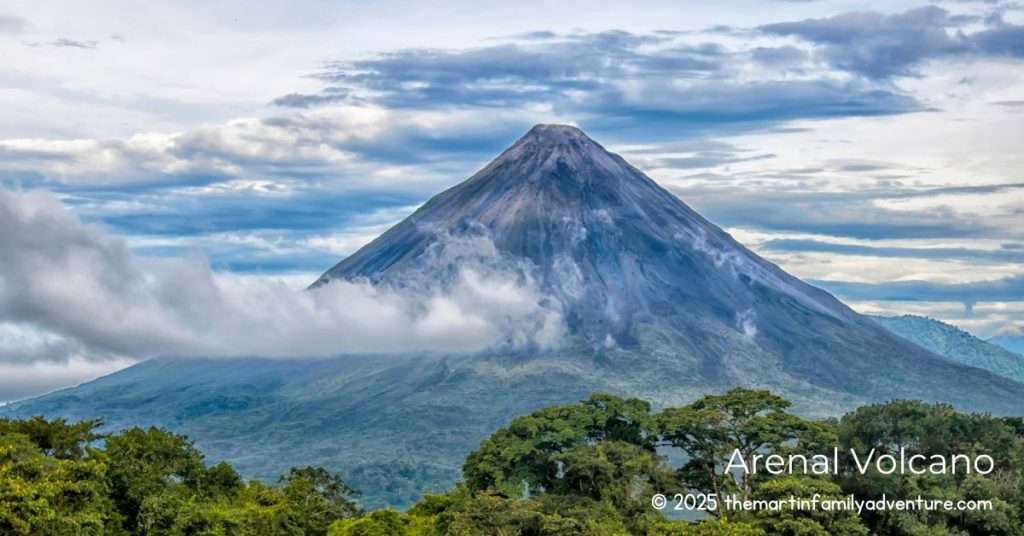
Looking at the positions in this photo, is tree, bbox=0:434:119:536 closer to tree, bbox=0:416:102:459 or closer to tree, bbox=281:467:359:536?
tree, bbox=0:416:102:459

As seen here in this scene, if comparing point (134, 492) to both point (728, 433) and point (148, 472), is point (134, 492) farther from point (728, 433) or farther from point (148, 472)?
point (728, 433)

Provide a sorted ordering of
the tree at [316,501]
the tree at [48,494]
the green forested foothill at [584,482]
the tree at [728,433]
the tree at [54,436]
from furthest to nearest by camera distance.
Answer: the tree at [316,501] → the tree at [728,433] → the tree at [54,436] → the green forested foothill at [584,482] → the tree at [48,494]

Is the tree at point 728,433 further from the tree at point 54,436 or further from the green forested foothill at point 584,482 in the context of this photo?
the tree at point 54,436

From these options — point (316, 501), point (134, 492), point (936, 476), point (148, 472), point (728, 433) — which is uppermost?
point (148, 472)

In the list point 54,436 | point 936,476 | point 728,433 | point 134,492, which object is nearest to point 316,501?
point 134,492

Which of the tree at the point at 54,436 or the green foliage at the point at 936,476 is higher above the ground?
the tree at the point at 54,436

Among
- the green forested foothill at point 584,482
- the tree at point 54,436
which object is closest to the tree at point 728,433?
the green forested foothill at point 584,482

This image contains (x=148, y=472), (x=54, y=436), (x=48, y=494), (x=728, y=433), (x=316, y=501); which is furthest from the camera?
(x=316, y=501)

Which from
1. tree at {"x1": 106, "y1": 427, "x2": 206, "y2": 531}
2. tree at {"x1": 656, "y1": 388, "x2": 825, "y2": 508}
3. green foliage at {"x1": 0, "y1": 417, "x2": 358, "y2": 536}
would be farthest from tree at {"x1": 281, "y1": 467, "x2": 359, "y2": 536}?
tree at {"x1": 656, "y1": 388, "x2": 825, "y2": 508}

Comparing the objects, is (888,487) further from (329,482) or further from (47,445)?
(47,445)

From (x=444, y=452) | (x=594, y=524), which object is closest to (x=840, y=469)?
(x=594, y=524)
